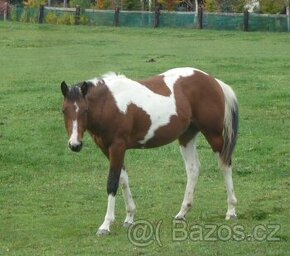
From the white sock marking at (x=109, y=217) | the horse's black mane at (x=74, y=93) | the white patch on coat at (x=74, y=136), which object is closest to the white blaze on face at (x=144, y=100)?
the horse's black mane at (x=74, y=93)

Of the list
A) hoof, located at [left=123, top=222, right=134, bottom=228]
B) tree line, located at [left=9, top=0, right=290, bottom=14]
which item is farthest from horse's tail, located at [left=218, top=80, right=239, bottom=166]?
tree line, located at [left=9, top=0, right=290, bottom=14]

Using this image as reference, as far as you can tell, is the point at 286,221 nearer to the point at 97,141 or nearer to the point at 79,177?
the point at 97,141

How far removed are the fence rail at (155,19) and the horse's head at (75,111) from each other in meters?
36.4

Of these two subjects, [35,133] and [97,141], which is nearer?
[97,141]

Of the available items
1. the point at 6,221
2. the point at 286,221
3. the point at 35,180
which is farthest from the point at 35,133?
the point at 286,221

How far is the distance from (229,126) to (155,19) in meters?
37.1

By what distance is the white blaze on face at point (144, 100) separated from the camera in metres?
8.98

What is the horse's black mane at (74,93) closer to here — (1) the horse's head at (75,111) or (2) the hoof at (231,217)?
(1) the horse's head at (75,111)

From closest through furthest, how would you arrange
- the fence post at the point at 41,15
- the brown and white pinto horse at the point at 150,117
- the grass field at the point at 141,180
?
1. the grass field at the point at 141,180
2. the brown and white pinto horse at the point at 150,117
3. the fence post at the point at 41,15

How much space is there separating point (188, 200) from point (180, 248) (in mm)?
1502

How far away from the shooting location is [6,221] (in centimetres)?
948

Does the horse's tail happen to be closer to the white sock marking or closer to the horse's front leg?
the horse's front leg

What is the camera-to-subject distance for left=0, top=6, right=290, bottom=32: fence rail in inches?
1769

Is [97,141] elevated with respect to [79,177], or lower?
elevated
